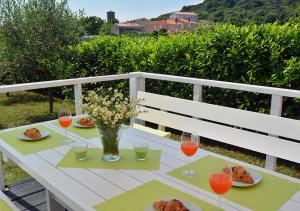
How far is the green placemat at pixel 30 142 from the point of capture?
1.98m

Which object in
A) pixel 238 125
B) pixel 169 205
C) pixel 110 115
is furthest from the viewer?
pixel 238 125

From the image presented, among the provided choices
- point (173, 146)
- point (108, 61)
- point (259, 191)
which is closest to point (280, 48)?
point (173, 146)

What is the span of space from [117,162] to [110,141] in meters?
0.13

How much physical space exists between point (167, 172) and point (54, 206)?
802 mm

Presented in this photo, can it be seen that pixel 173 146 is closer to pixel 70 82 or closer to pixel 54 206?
pixel 54 206

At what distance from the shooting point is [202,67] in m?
4.40

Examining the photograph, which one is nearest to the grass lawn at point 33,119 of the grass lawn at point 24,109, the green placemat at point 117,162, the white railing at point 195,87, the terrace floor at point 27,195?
the grass lawn at point 24,109

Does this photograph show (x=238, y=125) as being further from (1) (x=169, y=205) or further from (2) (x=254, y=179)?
(1) (x=169, y=205)

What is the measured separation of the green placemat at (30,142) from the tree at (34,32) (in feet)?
13.6

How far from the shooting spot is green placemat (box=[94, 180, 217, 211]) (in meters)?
1.32

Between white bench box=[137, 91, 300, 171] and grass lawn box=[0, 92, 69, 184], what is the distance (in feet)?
12.3

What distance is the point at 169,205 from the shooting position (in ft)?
4.06

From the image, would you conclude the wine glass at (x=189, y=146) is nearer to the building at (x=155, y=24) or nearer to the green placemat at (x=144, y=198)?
the green placemat at (x=144, y=198)

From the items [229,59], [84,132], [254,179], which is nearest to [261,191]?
[254,179]
